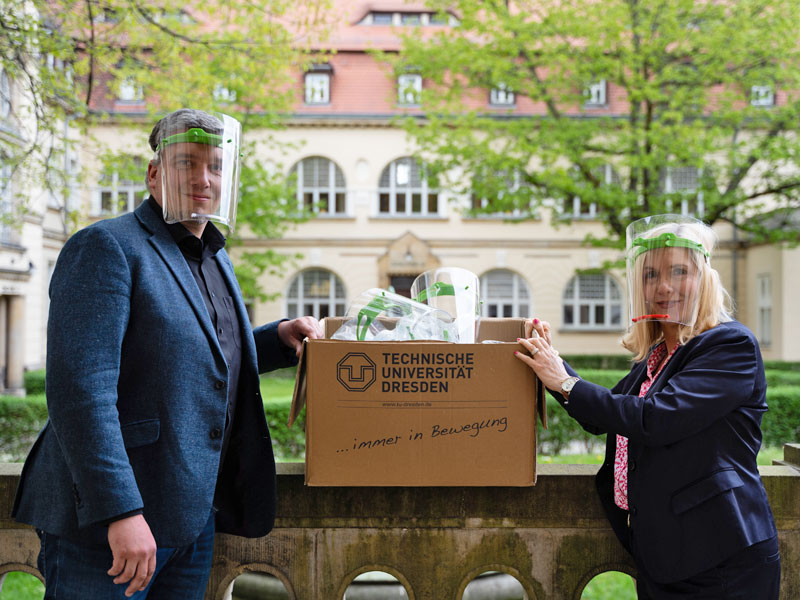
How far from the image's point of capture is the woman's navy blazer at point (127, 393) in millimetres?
1674

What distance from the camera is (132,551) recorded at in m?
1.69

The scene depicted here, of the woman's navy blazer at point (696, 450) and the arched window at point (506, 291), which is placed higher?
the arched window at point (506, 291)

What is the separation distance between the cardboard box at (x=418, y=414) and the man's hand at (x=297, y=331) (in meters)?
0.37

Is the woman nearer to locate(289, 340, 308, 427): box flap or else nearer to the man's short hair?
locate(289, 340, 308, 427): box flap

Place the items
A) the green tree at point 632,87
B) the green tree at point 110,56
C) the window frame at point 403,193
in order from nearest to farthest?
the green tree at point 110,56, the green tree at point 632,87, the window frame at point 403,193

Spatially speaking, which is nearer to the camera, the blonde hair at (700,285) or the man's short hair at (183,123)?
the man's short hair at (183,123)

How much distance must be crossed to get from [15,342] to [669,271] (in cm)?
1947

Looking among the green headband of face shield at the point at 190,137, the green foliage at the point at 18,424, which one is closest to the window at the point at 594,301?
the green foliage at the point at 18,424

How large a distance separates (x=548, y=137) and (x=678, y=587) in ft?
40.6

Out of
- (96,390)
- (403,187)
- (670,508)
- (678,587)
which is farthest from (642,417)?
(403,187)

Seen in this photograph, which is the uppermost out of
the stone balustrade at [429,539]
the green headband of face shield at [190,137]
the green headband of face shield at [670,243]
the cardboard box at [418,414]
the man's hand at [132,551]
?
the green headband of face shield at [190,137]

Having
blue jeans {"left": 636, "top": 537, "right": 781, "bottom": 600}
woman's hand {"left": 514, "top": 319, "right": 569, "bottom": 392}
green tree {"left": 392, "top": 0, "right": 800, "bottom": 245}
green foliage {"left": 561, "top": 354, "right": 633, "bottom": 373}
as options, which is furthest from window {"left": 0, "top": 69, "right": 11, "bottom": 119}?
green foliage {"left": 561, "top": 354, "right": 633, "bottom": 373}

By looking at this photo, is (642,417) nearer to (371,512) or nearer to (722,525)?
(722,525)

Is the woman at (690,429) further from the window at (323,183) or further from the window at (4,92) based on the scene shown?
the window at (323,183)
